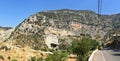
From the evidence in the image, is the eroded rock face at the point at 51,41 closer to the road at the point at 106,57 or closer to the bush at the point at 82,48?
the road at the point at 106,57

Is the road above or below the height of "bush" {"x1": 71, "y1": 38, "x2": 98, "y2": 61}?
below

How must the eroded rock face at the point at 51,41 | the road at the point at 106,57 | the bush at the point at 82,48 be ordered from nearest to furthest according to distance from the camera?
1. the road at the point at 106,57
2. the bush at the point at 82,48
3. the eroded rock face at the point at 51,41

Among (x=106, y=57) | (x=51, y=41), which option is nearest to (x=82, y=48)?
(x=106, y=57)

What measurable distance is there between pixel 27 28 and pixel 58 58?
146859mm

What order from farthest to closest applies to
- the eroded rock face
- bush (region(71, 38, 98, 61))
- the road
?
1. the eroded rock face
2. bush (region(71, 38, 98, 61))
3. the road

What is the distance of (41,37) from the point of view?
589ft

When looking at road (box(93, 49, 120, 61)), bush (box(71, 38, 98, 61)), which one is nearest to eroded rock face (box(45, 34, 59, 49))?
road (box(93, 49, 120, 61))

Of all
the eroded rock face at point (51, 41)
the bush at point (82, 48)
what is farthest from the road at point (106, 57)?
the eroded rock face at point (51, 41)

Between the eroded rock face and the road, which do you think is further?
the eroded rock face

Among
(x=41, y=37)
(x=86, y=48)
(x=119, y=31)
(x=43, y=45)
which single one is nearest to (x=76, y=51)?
(x=86, y=48)

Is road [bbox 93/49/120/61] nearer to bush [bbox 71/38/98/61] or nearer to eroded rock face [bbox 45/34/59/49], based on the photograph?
bush [bbox 71/38/98/61]

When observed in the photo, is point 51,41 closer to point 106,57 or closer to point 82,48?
point 82,48

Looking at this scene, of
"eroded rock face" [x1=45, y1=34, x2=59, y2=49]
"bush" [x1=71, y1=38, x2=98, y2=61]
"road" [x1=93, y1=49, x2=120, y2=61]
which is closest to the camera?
"road" [x1=93, y1=49, x2=120, y2=61]

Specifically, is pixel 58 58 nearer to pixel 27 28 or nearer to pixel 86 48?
pixel 86 48
